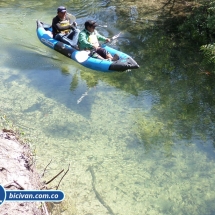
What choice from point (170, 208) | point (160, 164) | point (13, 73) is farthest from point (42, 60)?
point (170, 208)

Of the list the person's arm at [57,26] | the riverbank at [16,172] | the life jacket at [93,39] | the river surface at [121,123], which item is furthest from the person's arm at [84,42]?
the riverbank at [16,172]

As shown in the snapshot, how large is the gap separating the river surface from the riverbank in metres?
0.54

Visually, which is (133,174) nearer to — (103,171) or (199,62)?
(103,171)

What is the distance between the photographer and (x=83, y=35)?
686cm

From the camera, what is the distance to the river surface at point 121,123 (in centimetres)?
407

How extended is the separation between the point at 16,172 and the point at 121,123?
2296 millimetres

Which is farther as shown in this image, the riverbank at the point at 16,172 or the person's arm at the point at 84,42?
the person's arm at the point at 84,42

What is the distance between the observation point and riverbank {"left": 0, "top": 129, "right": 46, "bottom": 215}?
119 inches

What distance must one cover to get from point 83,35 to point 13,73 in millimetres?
1672

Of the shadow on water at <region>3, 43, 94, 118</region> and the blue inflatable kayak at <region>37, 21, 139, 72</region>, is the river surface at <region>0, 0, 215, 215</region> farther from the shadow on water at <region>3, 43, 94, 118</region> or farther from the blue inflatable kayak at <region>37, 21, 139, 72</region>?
the blue inflatable kayak at <region>37, 21, 139, 72</region>

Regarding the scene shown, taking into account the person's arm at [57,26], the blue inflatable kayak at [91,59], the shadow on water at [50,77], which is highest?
the person's arm at [57,26]

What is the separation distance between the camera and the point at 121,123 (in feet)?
17.5

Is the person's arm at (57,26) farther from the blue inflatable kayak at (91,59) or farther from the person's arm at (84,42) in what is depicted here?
the person's arm at (84,42)

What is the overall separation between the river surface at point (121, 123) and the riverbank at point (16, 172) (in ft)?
1.77
